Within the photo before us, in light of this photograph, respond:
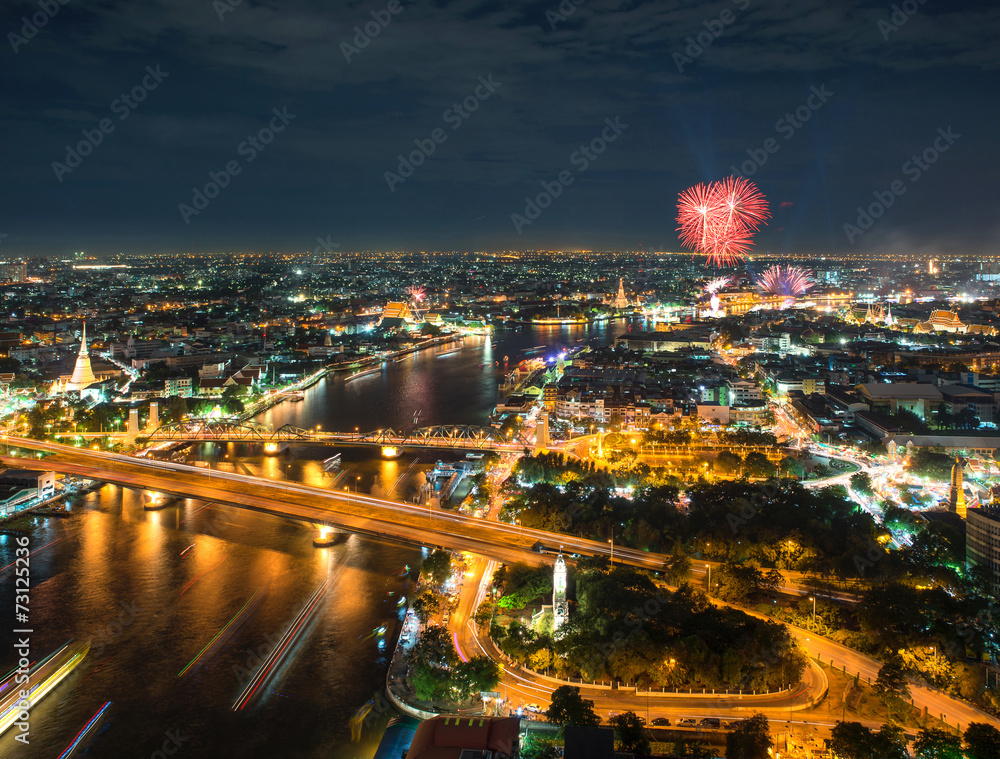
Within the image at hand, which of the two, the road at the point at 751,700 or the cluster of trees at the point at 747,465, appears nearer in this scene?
the road at the point at 751,700

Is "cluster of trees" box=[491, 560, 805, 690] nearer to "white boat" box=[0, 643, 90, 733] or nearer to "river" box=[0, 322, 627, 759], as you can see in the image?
"river" box=[0, 322, 627, 759]

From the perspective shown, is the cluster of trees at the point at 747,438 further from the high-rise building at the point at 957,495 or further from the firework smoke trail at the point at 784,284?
the firework smoke trail at the point at 784,284

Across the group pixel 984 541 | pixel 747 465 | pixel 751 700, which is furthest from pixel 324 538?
pixel 984 541

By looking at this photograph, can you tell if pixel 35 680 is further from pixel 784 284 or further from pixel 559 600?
pixel 784 284


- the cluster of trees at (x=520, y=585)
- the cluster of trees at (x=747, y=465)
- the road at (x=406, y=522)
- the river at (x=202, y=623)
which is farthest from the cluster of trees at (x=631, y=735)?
the cluster of trees at (x=747, y=465)

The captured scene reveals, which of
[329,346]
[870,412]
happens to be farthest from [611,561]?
[329,346]

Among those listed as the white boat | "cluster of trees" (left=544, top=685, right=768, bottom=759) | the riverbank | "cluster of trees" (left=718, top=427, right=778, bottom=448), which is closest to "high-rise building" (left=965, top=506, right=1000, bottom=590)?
"cluster of trees" (left=544, top=685, right=768, bottom=759)
